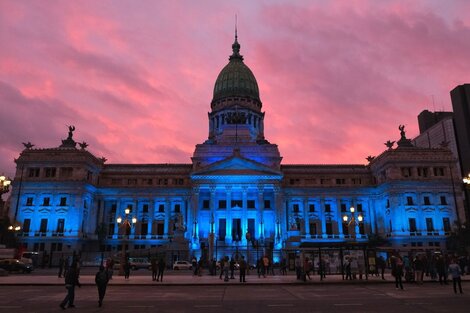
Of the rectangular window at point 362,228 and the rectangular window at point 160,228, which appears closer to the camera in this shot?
the rectangular window at point 362,228

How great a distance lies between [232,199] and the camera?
74625 mm

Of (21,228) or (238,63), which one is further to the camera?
(238,63)

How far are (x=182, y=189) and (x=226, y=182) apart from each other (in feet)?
33.5

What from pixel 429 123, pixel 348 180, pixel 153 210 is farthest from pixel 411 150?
pixel 429 123

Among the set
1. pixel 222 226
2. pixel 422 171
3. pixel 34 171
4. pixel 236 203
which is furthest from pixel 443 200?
pixel 34 171

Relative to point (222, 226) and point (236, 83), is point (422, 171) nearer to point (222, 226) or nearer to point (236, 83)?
point (222, 226)

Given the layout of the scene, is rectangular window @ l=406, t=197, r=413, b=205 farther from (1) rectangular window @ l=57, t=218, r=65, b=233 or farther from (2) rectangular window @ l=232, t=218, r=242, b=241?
(1) rectangular window @ l=57, t=218, r=65, b=233

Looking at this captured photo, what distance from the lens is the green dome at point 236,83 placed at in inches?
4077

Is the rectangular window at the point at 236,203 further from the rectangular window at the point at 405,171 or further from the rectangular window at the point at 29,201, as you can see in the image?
the rectangular window at the point at 29,201

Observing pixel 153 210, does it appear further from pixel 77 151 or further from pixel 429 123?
pixel 429 123

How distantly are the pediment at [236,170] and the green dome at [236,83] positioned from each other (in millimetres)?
34681

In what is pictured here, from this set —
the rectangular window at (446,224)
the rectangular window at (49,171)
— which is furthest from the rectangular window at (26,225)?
the rectangular window at (446,224)

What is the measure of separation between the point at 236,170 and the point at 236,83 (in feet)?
130

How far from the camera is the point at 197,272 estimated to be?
3762 cm
